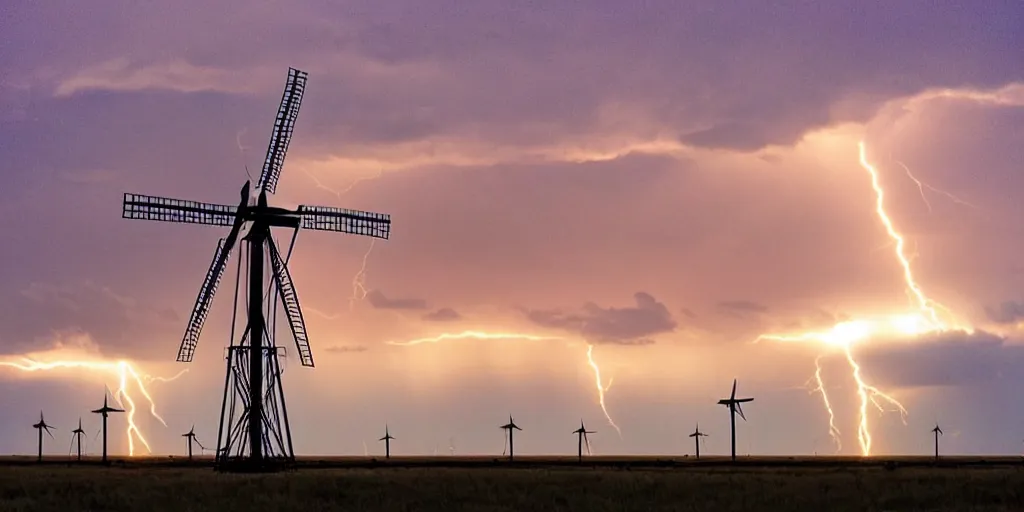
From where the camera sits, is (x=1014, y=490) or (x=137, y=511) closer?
(x=137, y=511)

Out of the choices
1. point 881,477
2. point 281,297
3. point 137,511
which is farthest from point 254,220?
point 881,477

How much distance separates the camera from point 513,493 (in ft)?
226

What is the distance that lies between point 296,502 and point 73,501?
→ 10.5 meters

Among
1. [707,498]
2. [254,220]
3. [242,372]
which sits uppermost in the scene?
[254,220]

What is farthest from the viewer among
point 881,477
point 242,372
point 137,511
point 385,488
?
point 242,372

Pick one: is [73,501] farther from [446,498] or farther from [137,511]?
[446,498]

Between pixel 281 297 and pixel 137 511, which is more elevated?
pixel 281 297

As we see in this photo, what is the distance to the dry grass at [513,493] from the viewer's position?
6347 cm

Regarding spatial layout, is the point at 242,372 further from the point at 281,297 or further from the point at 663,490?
the point at 663,490

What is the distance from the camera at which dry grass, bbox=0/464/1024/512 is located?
6347cm

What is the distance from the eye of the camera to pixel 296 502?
212 feet

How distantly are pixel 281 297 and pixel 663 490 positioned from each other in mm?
35023

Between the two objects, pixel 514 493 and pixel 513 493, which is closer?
pixel 514 493

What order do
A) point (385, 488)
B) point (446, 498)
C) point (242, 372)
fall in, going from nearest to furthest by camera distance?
point (446, 498)
point (385, 488)
point (242, 372)
